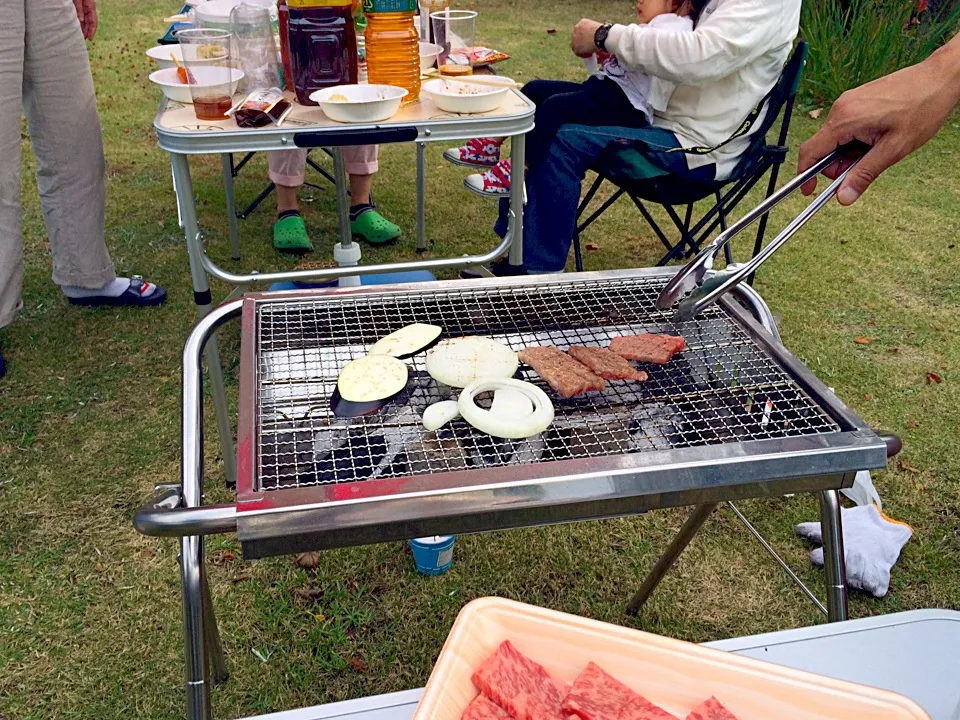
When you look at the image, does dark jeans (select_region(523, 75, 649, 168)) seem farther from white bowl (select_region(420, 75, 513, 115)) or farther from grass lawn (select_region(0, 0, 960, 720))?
white bowl (select_region(420, 75, 513, 115))

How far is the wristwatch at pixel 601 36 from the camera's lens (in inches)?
140

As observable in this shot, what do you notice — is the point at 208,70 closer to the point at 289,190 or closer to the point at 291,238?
the point at 291,238

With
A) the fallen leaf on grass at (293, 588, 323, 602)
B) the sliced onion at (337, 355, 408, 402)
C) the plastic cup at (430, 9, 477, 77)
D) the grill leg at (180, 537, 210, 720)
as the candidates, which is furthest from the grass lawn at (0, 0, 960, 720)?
the plastic cup at (430, 9, 477, 77)

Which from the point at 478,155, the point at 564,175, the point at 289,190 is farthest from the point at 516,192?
the point at 289,190

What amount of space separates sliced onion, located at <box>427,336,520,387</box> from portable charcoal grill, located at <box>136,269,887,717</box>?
47 mm

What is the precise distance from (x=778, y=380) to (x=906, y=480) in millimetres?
1727

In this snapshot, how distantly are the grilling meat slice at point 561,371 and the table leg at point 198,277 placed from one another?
3.68 feet

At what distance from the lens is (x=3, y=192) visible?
3174 mm

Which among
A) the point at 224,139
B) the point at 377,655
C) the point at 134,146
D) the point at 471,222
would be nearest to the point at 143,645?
the point at 377,655

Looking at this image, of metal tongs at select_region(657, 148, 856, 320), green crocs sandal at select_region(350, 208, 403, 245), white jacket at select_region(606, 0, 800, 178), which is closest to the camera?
metal tongs at select_region(657, 148, 856, 320)

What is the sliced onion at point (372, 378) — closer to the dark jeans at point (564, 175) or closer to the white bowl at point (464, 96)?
the white bowl at point (464, 96)

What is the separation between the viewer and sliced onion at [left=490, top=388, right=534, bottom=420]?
4.80ft

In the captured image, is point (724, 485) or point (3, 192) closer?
point (724, 485)

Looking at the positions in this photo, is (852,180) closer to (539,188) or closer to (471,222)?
(539,188)
